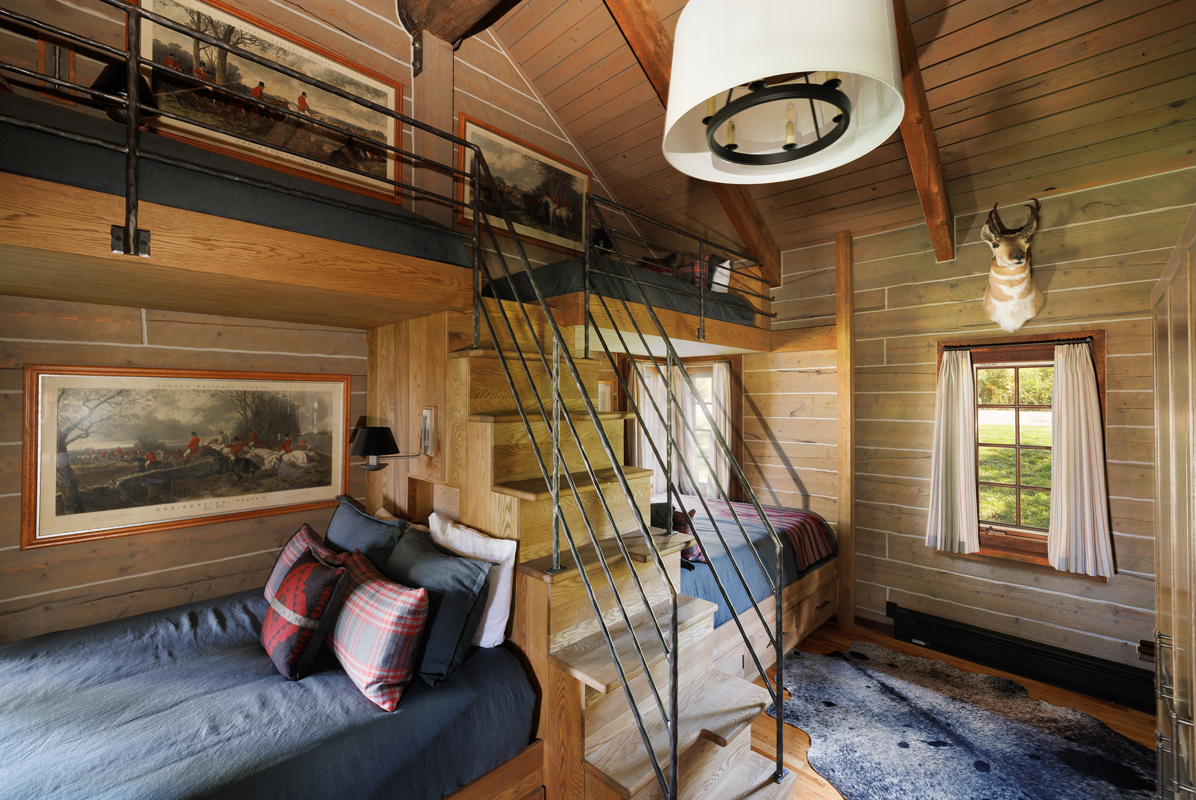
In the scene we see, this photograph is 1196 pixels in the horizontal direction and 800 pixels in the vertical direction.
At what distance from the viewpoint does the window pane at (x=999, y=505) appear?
3.34m

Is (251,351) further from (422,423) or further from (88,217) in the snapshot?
(88,217)

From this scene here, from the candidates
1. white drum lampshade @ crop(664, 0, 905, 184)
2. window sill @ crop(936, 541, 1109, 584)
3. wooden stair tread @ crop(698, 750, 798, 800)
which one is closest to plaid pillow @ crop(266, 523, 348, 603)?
wooden stair tread @ crop(698, 750, 798, 800)

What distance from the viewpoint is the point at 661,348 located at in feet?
13.4

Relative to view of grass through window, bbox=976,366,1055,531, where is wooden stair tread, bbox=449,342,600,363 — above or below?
above

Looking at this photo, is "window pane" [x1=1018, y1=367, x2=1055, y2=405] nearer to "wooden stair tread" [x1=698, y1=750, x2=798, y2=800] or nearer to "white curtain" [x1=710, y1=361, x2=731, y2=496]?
"white curtain" [x1=710, y1=361, x2=731, y2=496]

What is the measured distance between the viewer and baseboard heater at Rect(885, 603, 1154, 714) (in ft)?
9.23

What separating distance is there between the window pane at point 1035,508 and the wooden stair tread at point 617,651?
2681 mm

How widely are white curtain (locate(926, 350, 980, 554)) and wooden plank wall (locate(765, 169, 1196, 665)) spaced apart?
0.42 feet

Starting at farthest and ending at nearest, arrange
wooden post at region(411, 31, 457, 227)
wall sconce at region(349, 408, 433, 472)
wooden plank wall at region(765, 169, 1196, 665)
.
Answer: wooden post at region(411, 31, 457, 227)
wooden plank wall at region(765, 169, 1196, 665)
wall sconce at region(349, 408, 433, 472)

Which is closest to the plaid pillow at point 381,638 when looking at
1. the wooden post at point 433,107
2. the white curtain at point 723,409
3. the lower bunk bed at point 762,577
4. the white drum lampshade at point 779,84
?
the lower bunk bed at point 762,577

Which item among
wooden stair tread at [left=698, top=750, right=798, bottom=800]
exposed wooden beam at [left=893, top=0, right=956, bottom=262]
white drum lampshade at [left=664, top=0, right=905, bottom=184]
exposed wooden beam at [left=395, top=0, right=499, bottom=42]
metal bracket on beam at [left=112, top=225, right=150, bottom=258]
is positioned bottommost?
wooden stair tread at [left=698, top=750, right=798, bottom=800]

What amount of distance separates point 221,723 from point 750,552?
2681 mm

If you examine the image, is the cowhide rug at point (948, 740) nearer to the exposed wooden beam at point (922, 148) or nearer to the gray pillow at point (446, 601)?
the gray pillow at point (446, 601)

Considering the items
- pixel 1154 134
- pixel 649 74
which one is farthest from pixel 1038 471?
pixel 649 74
